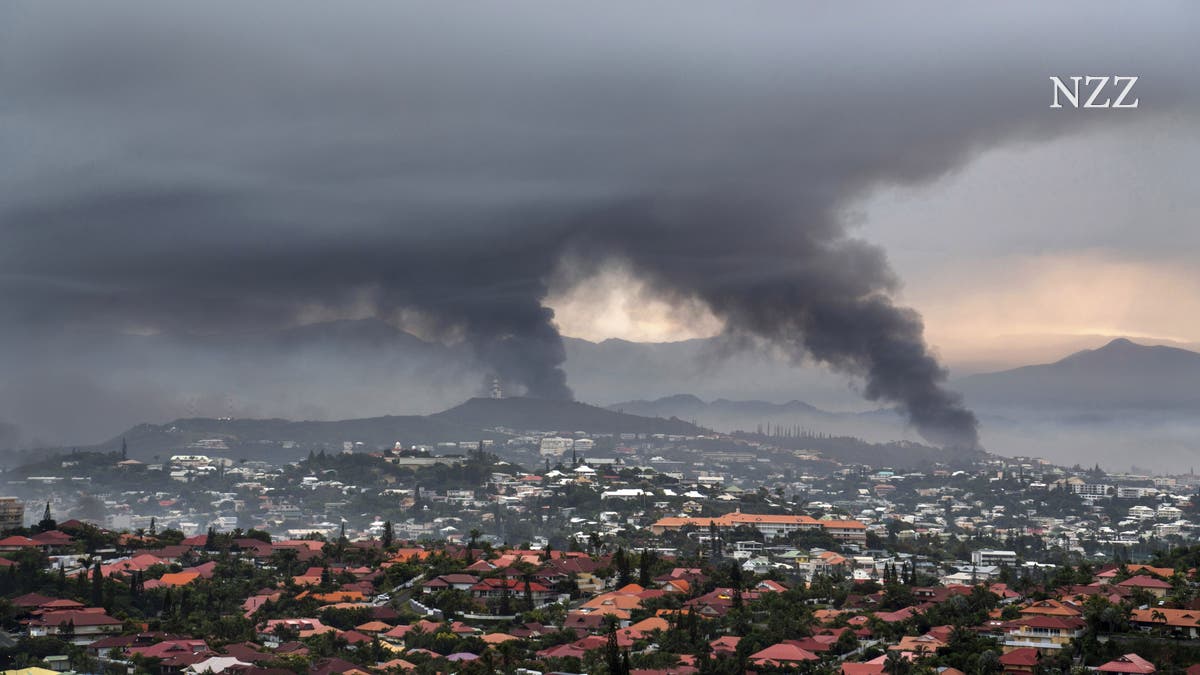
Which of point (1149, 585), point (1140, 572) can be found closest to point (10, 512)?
point (1140, 572)

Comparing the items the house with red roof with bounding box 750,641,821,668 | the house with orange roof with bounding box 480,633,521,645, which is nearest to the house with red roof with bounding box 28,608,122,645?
the house with orange roof with bounding box 480,633,521,645

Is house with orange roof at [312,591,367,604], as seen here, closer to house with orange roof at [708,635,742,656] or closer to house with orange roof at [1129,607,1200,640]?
house with orange roof at [708,635,742,656]

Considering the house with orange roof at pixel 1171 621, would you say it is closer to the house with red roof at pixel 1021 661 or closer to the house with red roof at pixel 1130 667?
the house with red roof at pixel 1130 667

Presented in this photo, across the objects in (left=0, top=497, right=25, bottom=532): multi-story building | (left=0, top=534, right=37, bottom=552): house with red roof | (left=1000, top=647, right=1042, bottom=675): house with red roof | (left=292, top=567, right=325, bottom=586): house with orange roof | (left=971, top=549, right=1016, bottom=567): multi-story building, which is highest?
(left=0, top=497, right=25, bottom=532): multi-story building

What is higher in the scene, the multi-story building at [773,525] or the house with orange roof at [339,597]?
the multi-story building at [773,525]

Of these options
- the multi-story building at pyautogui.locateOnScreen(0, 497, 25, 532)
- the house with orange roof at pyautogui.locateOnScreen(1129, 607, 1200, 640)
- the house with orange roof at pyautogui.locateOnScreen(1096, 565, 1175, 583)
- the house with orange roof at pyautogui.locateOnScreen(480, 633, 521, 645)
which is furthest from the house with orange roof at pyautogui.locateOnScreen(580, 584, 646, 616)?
the multi-story building at pyautogui.locateOnScreen(0, 497, 25, 532)

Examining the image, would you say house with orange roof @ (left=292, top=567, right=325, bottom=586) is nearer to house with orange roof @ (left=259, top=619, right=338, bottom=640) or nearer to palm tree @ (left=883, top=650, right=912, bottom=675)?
house with orange roof @ (left=259, top=619, right=338, bottom=640)

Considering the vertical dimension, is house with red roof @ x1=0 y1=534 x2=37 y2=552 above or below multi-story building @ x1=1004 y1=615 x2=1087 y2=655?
above

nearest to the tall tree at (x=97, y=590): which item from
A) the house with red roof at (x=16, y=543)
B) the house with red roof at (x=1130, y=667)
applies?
the house with red roof at (x=16, y=543)

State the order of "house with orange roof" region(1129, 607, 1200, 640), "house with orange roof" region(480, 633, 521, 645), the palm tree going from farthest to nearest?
"house with orange roof" region(480, 633, 521, 645)
the palm tree
"house with orange roof" region(1129, 607, 1200, 640)

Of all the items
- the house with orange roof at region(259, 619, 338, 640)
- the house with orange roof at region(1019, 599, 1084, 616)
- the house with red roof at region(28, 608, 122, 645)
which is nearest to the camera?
the house with orange roof at region(1019, 599, 1084, 616)

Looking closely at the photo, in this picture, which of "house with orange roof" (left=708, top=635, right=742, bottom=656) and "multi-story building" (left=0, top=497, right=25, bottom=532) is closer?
"house with orange roof" (left=708, top=635, right=742, bottom=656)
